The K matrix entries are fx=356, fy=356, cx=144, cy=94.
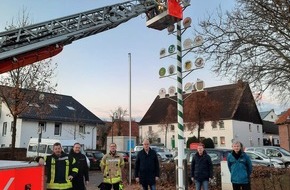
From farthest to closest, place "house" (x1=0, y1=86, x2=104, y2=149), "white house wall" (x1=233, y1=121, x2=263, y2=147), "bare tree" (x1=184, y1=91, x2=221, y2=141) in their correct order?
"white house wall" (x1=233, y1=121, x2=263, y2=147)
"bare tree" (x1=184, y1=91, x2=221, y2=141)
"house" (x1=0, y1=86, x2=104, y2=149)

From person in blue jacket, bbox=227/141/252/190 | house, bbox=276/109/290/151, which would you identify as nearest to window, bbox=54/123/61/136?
house, bbox=276/109/290/151

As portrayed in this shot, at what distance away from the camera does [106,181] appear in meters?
9.18

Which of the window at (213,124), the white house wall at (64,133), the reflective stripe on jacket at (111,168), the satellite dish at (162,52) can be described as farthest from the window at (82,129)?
the reflective stripe on jacket at (111,168)

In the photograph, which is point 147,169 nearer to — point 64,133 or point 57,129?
point 57,129

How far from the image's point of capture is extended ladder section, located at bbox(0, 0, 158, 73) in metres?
9.34

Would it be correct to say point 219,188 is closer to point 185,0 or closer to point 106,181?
point 106,181

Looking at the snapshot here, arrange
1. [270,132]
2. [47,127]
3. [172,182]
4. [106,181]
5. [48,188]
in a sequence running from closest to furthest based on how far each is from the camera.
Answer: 1. [48,188]
2. [106,181]
3. [172,182]
4. [47,127]
5. [270,132]

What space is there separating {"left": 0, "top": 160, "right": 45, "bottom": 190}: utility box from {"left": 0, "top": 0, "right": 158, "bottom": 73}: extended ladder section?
4740mm

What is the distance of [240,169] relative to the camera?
9.12 m

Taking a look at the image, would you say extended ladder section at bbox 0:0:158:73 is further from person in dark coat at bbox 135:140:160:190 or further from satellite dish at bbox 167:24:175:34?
person in dark coat at bbox 135:140:160:190

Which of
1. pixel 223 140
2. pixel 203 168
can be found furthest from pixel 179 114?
pixel 223 140

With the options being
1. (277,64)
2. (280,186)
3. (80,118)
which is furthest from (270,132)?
(280,186)

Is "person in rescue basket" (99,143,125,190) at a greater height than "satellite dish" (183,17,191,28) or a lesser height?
lesser

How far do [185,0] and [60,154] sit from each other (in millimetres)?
5302
